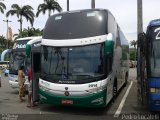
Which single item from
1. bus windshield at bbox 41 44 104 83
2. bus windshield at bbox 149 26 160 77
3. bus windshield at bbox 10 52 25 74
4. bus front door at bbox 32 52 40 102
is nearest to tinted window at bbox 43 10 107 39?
bus windshield at bbox 41 44 104 83

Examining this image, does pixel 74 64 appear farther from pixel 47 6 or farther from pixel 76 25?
pixel 47 6

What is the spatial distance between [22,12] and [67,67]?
56540mm

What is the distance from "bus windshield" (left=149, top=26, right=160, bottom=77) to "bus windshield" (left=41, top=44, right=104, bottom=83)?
1.74 meters

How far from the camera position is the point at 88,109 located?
14164 mm

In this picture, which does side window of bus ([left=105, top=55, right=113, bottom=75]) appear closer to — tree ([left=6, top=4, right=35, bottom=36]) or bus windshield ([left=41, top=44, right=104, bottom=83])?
bus windshield ([left=41, top=44, right=104, bottom=83])

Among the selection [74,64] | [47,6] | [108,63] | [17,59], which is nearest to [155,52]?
[108,63]

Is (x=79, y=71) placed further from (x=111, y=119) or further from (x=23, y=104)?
(x=23, y=104)

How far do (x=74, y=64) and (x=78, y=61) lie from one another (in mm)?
174

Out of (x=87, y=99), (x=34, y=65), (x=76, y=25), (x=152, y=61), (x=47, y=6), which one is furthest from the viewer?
(x=47, y=6)

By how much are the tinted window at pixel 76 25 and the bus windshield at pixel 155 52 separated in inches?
70.8

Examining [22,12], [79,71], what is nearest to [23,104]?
[79,71]

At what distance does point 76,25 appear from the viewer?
1348 centimetres

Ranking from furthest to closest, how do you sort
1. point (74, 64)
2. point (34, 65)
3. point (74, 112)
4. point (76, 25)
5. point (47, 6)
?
point (47, 6), point (34, 65), point (76, 25), point (74, 112), point (74, 64)

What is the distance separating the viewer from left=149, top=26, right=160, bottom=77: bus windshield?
1182cm
